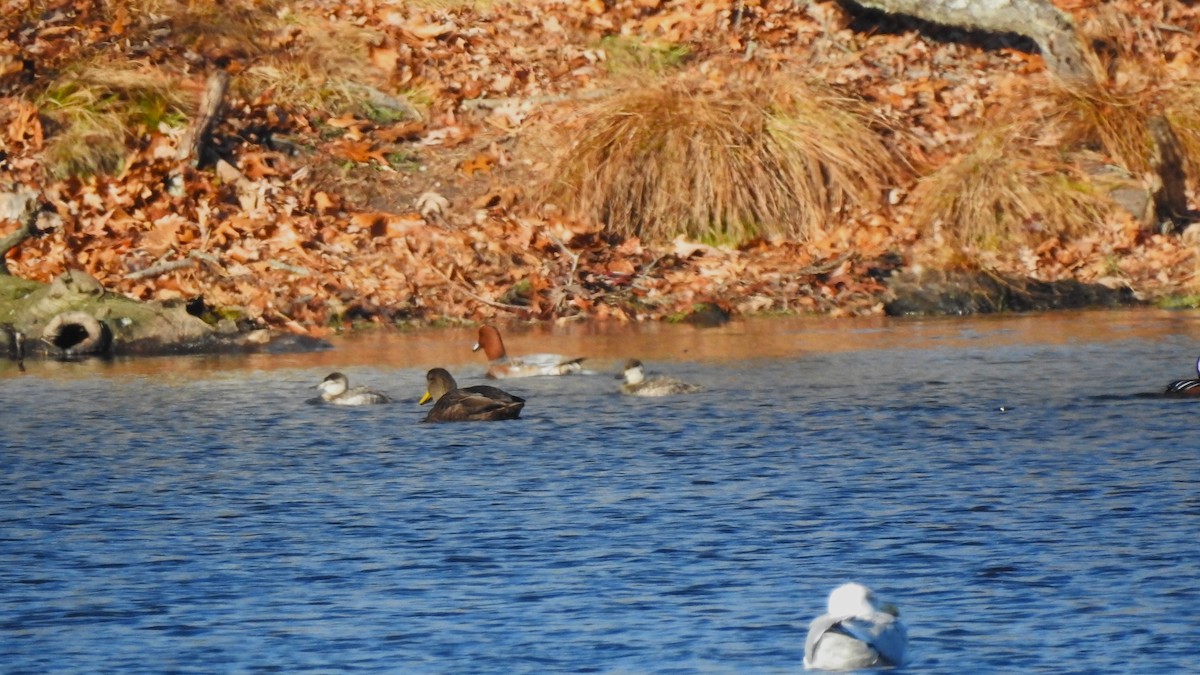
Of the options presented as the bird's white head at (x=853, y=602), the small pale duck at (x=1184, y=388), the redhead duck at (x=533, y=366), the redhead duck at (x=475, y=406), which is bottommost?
the bird's white head at (x=853, y=602)

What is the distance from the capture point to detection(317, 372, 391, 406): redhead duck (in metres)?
14.7

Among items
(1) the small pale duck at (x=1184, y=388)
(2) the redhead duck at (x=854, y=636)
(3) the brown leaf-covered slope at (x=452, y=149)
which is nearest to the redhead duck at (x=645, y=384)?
(1) the small pale duck at (x=1184, y=388)

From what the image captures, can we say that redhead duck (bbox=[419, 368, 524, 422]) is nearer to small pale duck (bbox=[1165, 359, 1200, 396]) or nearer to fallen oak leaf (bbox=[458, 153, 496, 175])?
small pale duck (bbox=[1165, 359, 1200, 396])

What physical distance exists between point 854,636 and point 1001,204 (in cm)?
A: 1474

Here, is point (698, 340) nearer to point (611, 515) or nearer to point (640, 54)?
point (640, 54)

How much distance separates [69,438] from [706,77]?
37.4ft

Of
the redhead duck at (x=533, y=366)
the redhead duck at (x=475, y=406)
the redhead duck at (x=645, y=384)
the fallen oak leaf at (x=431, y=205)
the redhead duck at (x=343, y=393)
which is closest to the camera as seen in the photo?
the redhead duck at (x=475, y=406)

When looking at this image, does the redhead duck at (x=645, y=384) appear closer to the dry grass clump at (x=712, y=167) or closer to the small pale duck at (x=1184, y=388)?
the small pale duck at (x=1184, y=388)

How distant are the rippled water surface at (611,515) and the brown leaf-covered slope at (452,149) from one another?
9.94 feet

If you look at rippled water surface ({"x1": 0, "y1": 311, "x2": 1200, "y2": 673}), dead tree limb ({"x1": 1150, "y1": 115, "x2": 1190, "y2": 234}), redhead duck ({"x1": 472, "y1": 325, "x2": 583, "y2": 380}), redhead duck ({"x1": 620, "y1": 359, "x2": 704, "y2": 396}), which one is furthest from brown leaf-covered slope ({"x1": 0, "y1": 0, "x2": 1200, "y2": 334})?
redhead duck ({"x1": 620, "y1": 359, "x2": 704, "y2": 396})

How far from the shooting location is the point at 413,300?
19938 mm

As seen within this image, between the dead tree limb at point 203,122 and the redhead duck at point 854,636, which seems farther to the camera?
the dead tree limb at point 203,122

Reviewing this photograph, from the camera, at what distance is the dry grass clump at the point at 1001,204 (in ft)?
69.6

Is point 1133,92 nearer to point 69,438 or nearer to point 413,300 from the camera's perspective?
point 413,300
